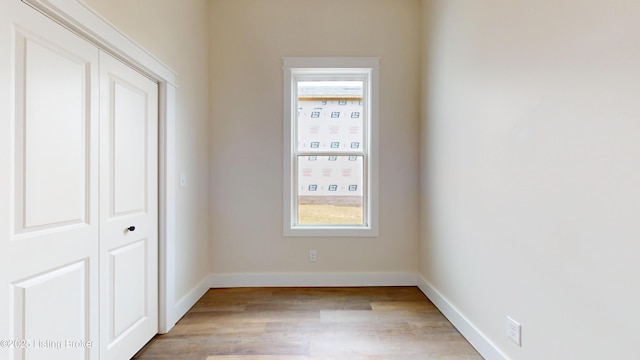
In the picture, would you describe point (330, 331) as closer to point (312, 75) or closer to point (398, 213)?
point (398, 213)

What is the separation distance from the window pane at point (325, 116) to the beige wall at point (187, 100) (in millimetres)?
999

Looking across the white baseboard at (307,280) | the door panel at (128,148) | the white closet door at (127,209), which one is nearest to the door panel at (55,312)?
the white closet door at (127,209)

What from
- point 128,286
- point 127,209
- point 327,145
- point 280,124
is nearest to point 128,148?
point 127,209

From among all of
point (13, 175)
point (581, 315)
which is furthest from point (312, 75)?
point (581, 315)

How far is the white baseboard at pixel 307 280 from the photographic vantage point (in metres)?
3.05

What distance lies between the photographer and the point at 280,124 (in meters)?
3.06

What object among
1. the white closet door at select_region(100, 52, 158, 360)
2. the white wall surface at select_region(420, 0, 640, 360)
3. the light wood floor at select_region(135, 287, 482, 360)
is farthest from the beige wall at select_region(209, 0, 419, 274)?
the white closet door at select_region(100, 52, 158, 360)

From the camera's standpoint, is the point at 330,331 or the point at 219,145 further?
the point at 219,145

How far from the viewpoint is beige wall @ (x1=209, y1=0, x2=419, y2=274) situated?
119 inches

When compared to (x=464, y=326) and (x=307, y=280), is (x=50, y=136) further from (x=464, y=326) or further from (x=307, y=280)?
(x=464, y=326)

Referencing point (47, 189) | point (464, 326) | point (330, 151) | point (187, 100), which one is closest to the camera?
point (47, 189)

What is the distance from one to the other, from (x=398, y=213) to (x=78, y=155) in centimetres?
264

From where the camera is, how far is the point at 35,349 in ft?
4.01

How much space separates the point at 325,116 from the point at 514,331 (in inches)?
95.1
